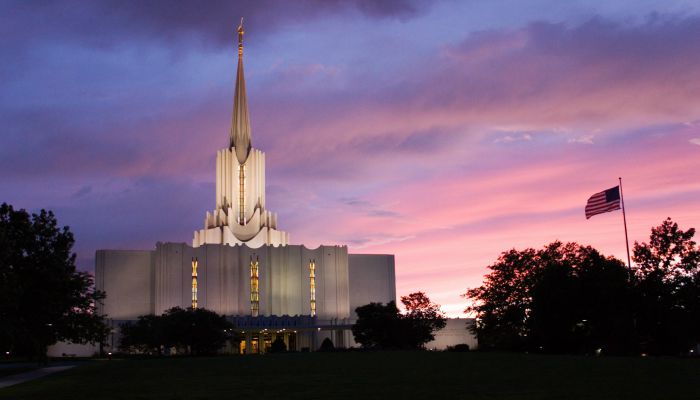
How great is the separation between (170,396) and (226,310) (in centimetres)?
8139

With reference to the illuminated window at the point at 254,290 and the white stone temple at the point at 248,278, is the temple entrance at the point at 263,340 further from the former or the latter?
the illuminated window at the point at 254,290

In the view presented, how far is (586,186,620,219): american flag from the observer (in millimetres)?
44219

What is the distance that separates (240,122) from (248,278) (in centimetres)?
2512

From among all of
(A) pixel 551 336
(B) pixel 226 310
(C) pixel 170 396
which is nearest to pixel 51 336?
(C) pixel 170 396

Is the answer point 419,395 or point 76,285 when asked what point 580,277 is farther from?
point 419,395

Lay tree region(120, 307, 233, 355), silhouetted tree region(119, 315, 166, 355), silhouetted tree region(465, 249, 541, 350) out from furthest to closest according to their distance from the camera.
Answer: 1. silhouetted tree region(119, 315, 166, 355)
2. tree region(120, 307, 233, 355)
3. silhouetted tree region(465, 249, 541, 350)

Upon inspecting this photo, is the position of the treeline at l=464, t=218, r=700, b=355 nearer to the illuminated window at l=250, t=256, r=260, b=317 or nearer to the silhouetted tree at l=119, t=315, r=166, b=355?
the silhouetted tree at l=119, t=315, r=166, b=355

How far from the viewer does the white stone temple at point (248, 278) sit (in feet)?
315

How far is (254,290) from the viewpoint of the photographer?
9944 cm

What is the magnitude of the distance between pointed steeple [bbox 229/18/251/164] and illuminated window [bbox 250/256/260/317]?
17406mm

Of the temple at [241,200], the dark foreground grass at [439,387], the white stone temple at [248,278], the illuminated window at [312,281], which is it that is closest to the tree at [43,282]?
the dark foreground grass at [439,387]

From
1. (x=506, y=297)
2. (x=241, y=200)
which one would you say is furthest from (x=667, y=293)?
(x=241, y=200)

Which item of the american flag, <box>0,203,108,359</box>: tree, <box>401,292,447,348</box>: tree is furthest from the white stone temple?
<box>0,203,108,359</box>: tree

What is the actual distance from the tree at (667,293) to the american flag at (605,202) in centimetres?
461
